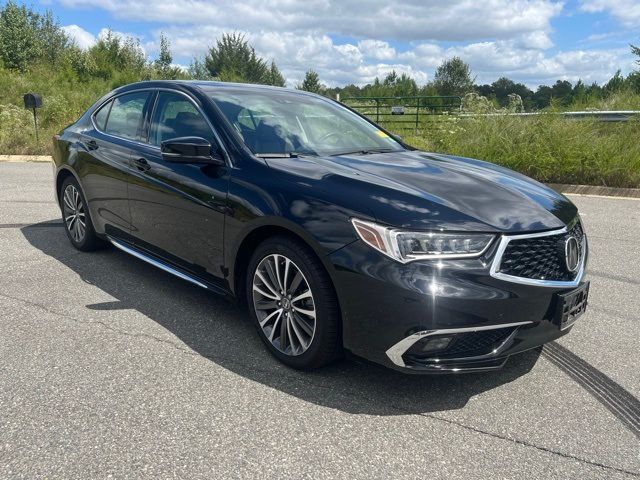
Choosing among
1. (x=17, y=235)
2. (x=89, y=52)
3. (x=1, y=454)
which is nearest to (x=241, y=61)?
(x=89, y=52)

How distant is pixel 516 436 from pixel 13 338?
3019 mm

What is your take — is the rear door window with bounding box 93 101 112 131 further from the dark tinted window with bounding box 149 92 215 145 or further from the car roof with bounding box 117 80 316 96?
the dark tinted window with bounding box 149 92 215 145

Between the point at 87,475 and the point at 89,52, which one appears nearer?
the point at 87,475

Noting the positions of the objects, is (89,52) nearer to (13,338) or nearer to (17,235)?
(17,235)

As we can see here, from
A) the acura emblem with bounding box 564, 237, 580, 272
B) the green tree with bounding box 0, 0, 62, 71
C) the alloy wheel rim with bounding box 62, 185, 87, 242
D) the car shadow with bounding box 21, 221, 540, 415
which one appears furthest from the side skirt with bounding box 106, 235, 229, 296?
the green tree with bounding box 0, 0, 62, 71

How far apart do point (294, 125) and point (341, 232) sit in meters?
1.43

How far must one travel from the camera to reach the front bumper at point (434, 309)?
8.46 feet

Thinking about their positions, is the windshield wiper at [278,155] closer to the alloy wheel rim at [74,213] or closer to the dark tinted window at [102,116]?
the dark tinted window at [102,116]

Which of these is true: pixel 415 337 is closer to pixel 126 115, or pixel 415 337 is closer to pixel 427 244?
pixel 427 244

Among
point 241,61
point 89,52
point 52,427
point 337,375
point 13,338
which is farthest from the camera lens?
point 241,61

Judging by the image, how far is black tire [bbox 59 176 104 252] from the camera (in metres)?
5.29

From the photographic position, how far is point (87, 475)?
226cm

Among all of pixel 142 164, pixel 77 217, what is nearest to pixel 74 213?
pixel 77 217

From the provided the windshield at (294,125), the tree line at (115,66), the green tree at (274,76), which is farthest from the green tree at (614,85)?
the green tree at (274,76)
